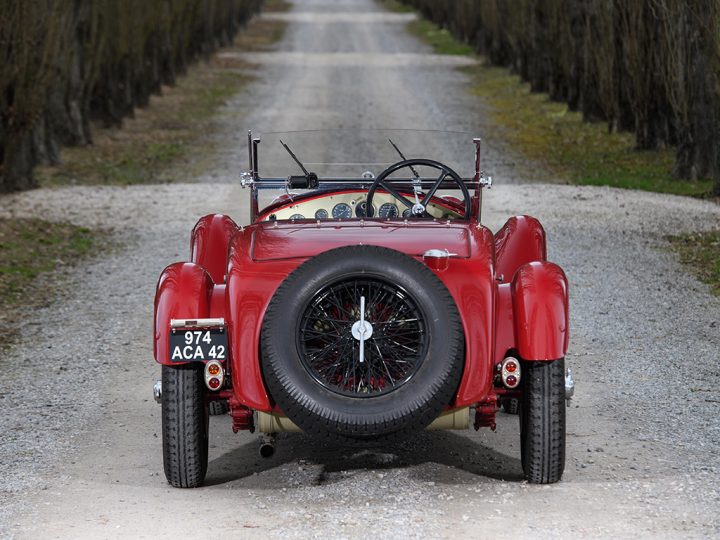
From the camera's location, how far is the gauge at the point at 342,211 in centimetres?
707

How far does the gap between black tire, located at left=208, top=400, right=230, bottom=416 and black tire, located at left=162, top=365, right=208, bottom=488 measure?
2.41ft

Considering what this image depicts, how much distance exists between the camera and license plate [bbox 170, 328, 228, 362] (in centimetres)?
560

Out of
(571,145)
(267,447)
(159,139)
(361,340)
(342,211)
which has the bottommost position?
(159,139)

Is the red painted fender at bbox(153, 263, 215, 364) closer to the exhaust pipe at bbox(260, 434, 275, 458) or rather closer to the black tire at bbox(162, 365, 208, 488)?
the black tire at bbox(162, 365, 208, 488)

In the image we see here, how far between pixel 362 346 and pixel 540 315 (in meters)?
0.79

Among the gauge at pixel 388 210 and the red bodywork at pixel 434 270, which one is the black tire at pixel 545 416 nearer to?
the red bodywork at pixel 434 270

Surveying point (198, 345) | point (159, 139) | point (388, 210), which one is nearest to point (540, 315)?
point (198, 345)

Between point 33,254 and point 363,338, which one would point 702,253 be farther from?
point 363,338

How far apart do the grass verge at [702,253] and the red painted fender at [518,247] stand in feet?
13.4

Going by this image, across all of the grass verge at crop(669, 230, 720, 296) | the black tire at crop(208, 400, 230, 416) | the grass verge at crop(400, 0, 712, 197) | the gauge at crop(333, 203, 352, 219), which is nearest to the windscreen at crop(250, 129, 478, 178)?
the gauge at crop(333, 203, 352, 219)

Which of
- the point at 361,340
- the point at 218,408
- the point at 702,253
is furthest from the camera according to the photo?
the point at 702,253

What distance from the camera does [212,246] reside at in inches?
281

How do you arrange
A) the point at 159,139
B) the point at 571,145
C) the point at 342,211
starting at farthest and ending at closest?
the point at 159,139 → the point at 571,145 → the point at 342,211

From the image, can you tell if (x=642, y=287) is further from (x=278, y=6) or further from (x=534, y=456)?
(x=278, y=6)
